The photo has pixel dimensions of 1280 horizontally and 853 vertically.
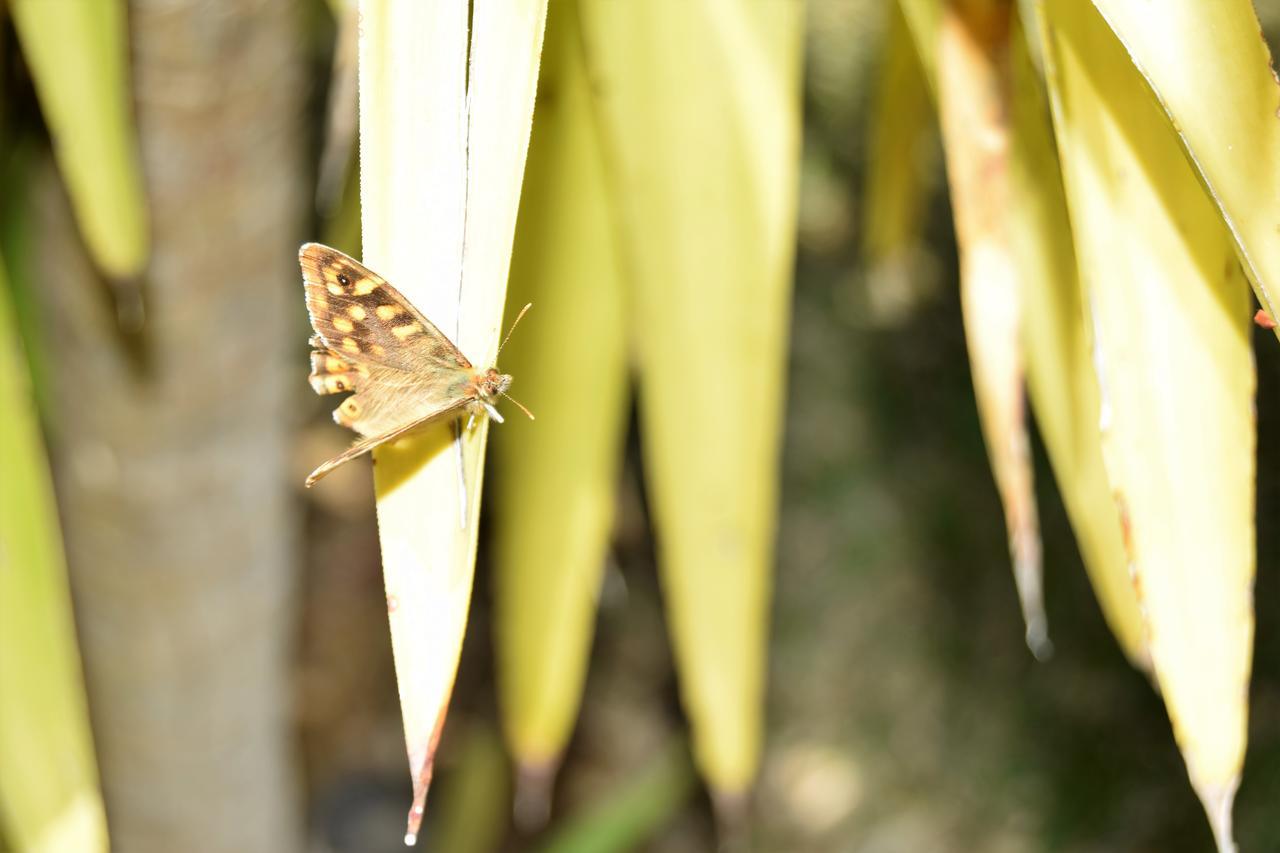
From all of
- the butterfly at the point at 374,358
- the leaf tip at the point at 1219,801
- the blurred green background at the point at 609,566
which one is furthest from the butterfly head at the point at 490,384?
the leaf tip at the point at 1219,801

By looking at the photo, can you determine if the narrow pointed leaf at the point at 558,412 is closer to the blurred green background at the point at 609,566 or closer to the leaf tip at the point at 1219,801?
the blurred green background at the point at 609,566

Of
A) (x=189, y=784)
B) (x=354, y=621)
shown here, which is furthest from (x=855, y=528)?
(x=189, y=784)

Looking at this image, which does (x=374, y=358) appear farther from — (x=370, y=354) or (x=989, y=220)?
(x=989, y=220)

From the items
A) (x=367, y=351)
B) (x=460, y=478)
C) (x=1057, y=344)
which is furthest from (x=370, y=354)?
(x=1057, y=344)

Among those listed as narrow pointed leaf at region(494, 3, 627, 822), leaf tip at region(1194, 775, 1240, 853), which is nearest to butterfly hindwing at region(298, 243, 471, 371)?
narrow pointed leaf at region(494, 3, 627, 822)

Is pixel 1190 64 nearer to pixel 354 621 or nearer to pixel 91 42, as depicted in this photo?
pixel 91 42
